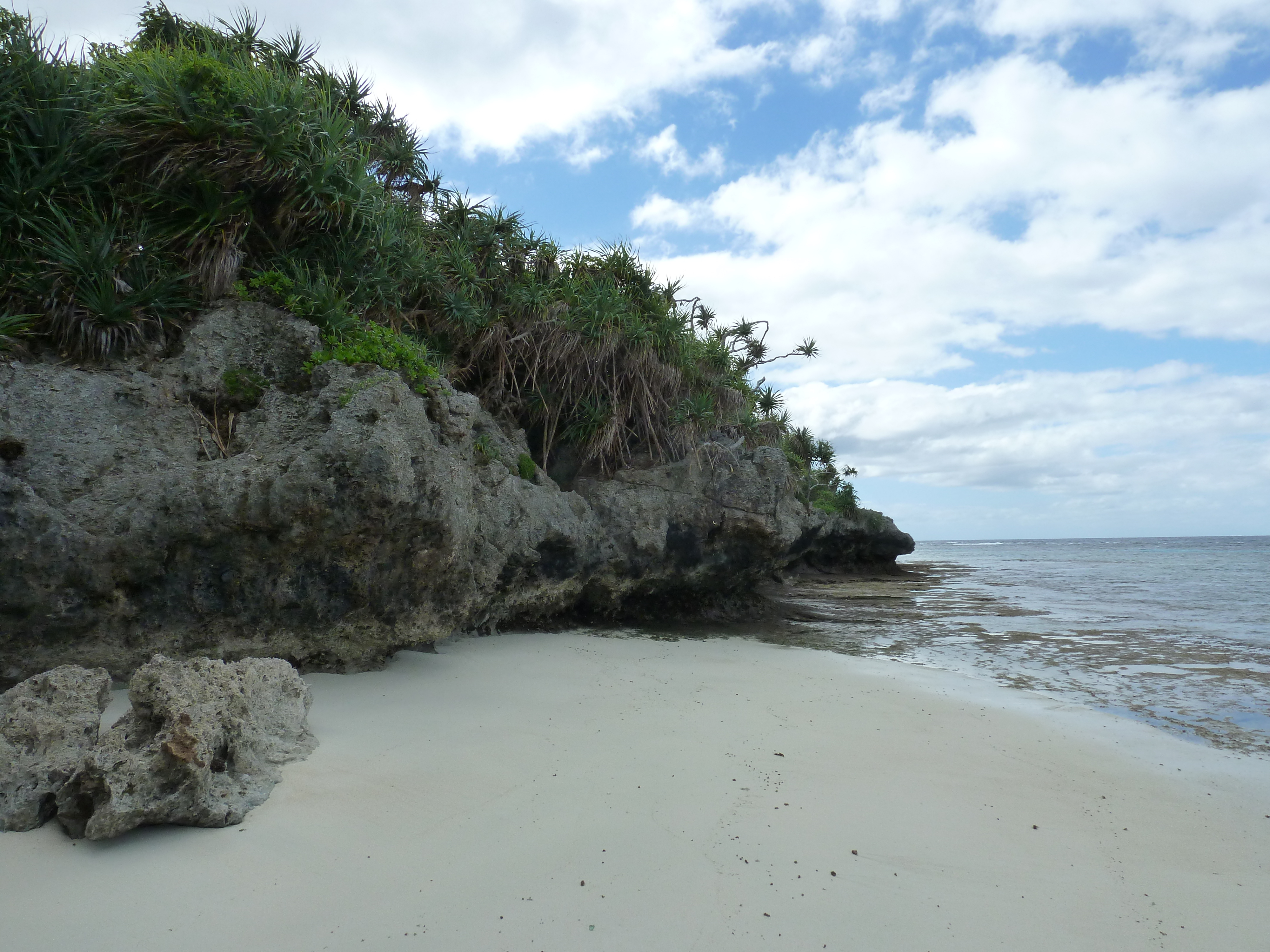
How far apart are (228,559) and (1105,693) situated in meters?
7.83

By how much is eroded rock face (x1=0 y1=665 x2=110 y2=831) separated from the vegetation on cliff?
8.89 ft

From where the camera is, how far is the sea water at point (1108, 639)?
6.39m

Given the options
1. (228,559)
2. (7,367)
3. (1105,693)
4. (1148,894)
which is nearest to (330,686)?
(228,559)

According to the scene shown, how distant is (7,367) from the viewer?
461cm

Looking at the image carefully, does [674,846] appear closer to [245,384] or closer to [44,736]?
[44,736]

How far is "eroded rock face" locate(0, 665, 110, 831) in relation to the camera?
2.84m

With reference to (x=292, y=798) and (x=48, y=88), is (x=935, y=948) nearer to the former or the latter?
(x=292, y=798)

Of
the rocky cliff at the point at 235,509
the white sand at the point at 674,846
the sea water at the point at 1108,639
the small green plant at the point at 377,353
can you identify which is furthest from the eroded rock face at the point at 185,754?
the sea water at the point at 1108,639

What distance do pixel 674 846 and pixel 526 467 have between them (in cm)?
611

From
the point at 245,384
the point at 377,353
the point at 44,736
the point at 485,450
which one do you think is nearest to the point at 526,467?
the point at 485,450

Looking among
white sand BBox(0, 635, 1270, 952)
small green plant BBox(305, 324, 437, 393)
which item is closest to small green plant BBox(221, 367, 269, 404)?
small green plant BBox(305, 324, 437, 393)

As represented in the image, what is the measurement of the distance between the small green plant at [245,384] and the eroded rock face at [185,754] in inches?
105

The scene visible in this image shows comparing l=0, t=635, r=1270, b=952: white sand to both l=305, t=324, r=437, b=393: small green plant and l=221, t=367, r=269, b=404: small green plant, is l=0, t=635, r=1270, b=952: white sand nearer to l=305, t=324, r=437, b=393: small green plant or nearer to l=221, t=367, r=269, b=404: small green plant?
l=221, t=367, r=269, b=404: small green plant

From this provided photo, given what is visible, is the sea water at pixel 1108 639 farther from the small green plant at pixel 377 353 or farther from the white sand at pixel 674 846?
the small green plant at pixel 377 353
